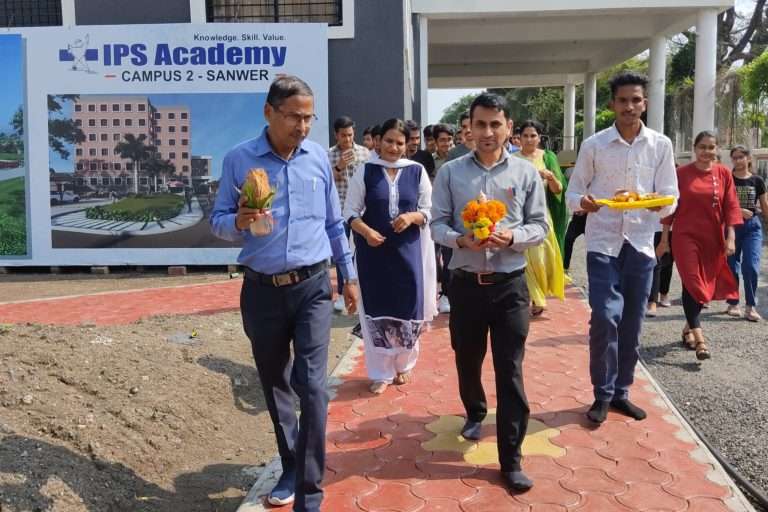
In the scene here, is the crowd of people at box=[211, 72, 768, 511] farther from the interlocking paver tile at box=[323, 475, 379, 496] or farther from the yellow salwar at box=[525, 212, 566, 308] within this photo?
the yellow salwar at box=[525, 212, 566, 308]

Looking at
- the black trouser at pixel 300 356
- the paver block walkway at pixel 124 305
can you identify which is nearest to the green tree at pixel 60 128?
the paver block walkway at pixel 124 305

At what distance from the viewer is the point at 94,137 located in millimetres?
10336

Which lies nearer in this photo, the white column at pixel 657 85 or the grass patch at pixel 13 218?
the grass patch at pixel 13 218

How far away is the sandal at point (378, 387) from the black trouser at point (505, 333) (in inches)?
59.2

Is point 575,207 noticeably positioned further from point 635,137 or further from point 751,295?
point 751,295

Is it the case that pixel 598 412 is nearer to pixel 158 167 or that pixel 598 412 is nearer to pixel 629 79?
pixel 629 79

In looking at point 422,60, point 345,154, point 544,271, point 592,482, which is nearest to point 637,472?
point 592,482

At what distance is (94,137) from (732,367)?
340 inches

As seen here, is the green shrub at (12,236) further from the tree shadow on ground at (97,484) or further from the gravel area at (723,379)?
the gravel area at (723,379)

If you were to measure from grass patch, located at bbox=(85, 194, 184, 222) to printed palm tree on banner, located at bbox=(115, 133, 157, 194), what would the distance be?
29cm

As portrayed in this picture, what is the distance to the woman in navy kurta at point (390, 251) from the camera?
16.9ft

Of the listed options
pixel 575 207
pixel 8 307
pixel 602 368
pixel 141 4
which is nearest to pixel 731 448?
pixel 602 368

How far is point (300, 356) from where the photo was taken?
3379 millimetres

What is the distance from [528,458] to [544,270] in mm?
3387
